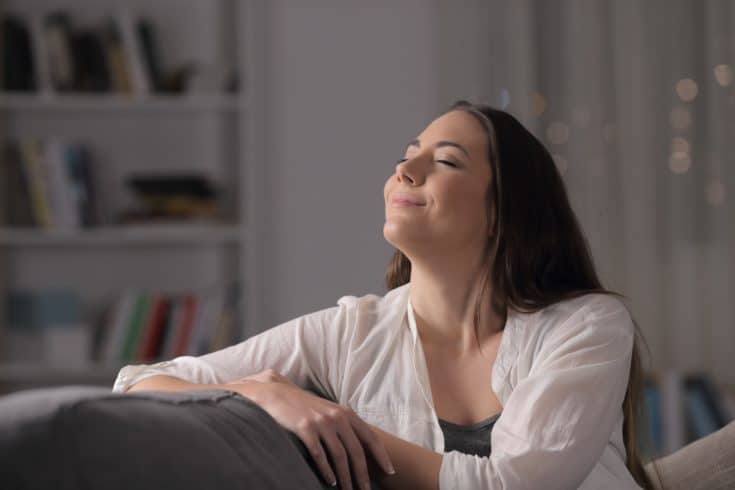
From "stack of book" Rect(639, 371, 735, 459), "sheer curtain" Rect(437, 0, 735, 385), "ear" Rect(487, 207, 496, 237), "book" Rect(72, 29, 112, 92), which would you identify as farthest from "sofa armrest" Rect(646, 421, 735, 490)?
"book" Rect(72, 29, 112, 92)

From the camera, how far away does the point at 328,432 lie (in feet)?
3.34

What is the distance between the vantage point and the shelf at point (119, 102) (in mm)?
3637

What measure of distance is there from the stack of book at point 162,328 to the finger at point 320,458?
8.77 feet

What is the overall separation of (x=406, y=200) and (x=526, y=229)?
0.63 ft

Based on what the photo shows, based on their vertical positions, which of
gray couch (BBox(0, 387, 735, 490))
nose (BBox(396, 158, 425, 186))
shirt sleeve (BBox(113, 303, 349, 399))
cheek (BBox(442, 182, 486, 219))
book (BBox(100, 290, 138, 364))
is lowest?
book (BBox(100, 290, 138, 364))

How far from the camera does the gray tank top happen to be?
4.90 feet

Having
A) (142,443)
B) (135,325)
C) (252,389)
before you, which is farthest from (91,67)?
(142,443)

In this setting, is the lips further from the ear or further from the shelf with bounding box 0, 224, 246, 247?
the shelf with bounding box 0, 224, 246, 247

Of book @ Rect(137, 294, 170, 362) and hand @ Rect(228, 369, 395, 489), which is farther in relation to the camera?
book @ Rect(137, 294, 170, 362)

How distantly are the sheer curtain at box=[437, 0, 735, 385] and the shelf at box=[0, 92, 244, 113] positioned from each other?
3.04ft

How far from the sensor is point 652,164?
147 inches

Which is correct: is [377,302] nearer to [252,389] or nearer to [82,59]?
[252,389]

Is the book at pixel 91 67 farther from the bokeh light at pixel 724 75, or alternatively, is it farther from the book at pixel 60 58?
the bokeh light at pixel 724 75

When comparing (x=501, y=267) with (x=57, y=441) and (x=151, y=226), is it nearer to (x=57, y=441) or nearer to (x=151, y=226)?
(x=57, y=441)
